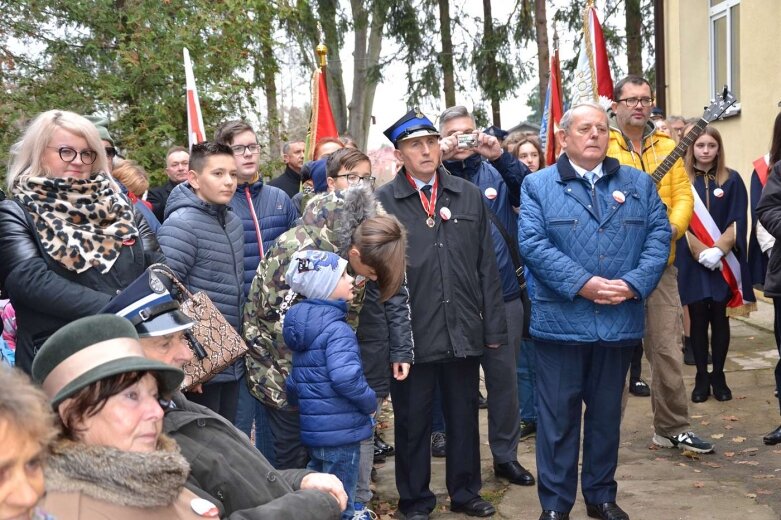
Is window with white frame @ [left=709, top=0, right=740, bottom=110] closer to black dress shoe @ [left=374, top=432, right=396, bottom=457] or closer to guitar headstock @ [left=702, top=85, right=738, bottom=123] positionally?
guitar headstock @ [left=702, top=85, right=738, bottom=123]

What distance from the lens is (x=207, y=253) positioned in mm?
4902

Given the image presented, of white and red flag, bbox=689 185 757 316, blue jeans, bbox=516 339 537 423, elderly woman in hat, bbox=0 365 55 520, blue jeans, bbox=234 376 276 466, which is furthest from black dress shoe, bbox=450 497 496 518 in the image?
elderly woman in hat, bbox=0 365 55 520

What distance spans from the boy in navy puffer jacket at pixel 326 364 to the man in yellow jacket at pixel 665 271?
2.45 meters

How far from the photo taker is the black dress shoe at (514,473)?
582 centimetres

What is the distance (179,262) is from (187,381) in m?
0.77

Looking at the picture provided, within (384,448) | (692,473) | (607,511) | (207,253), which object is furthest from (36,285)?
(692,473)

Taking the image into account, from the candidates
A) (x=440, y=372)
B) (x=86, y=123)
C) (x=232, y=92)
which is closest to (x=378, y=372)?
(x=440, y=372)

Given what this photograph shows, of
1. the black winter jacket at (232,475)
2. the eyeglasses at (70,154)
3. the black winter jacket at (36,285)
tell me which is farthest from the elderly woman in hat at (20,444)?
the eyeglasses at (70,154)

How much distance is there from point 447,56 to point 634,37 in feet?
13.7

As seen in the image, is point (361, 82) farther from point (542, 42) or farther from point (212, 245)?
point (212, 245)

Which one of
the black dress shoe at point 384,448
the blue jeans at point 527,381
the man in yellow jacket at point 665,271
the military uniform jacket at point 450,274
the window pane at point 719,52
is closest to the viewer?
the military uniform jacket at point 450,274

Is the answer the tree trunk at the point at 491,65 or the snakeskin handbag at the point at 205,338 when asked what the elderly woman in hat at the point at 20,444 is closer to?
the snakeskin handbag at the point at 205,338

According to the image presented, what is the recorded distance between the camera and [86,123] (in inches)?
168

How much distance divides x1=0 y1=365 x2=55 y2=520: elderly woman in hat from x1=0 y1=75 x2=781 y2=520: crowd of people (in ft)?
1.65
